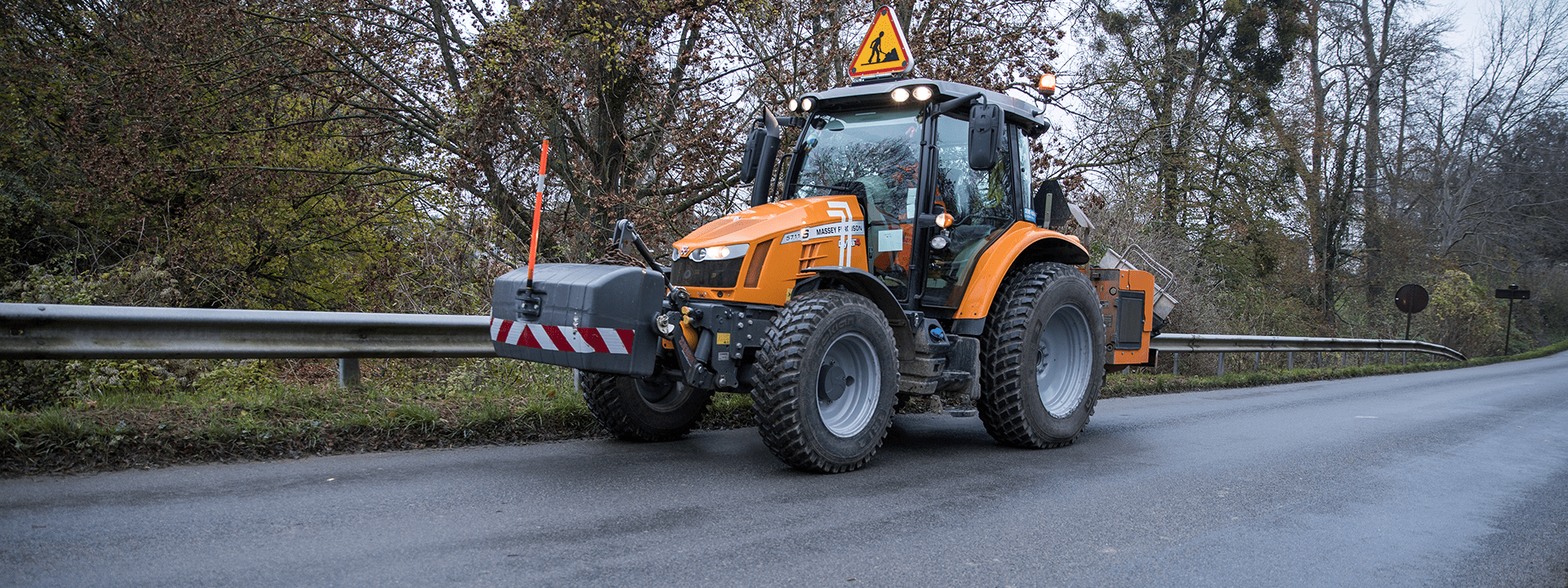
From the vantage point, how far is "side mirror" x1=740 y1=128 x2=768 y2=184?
248 inches

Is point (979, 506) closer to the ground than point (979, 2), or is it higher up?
Result: closer to the ground

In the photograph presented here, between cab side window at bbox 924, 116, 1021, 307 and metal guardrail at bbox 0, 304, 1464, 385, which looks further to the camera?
cab side window at bbox 924, 116, 1021, 307

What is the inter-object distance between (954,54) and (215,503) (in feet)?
34.7

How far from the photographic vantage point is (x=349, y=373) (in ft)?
19.9

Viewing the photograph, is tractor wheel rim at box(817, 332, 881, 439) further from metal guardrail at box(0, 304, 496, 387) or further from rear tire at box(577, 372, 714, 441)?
metal guardrail at box(0, 304, 496, 387)

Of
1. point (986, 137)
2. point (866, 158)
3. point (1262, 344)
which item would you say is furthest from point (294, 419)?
point (1262, 344)

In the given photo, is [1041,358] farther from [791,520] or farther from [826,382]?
[791,520]

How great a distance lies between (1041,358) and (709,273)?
9.08 ft

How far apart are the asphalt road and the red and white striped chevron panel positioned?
642 millimetres

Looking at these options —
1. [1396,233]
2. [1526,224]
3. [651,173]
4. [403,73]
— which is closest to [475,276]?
[651,173]

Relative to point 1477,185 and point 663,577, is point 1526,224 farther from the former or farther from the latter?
point 663,577

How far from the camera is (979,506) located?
446 centimetres

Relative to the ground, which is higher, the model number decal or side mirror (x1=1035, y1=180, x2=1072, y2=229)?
side mirror (x1=1035, y1=180, x2=1072, y2=229)

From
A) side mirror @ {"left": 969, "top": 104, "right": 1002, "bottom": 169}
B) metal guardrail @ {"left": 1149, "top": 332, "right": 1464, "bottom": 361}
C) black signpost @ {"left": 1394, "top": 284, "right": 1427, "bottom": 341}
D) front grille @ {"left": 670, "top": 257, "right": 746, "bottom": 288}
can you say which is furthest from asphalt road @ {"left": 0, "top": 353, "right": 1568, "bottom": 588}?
black signpost @ {"left": 1394, "top": 284, "right": 1427, "bottom": 341}
